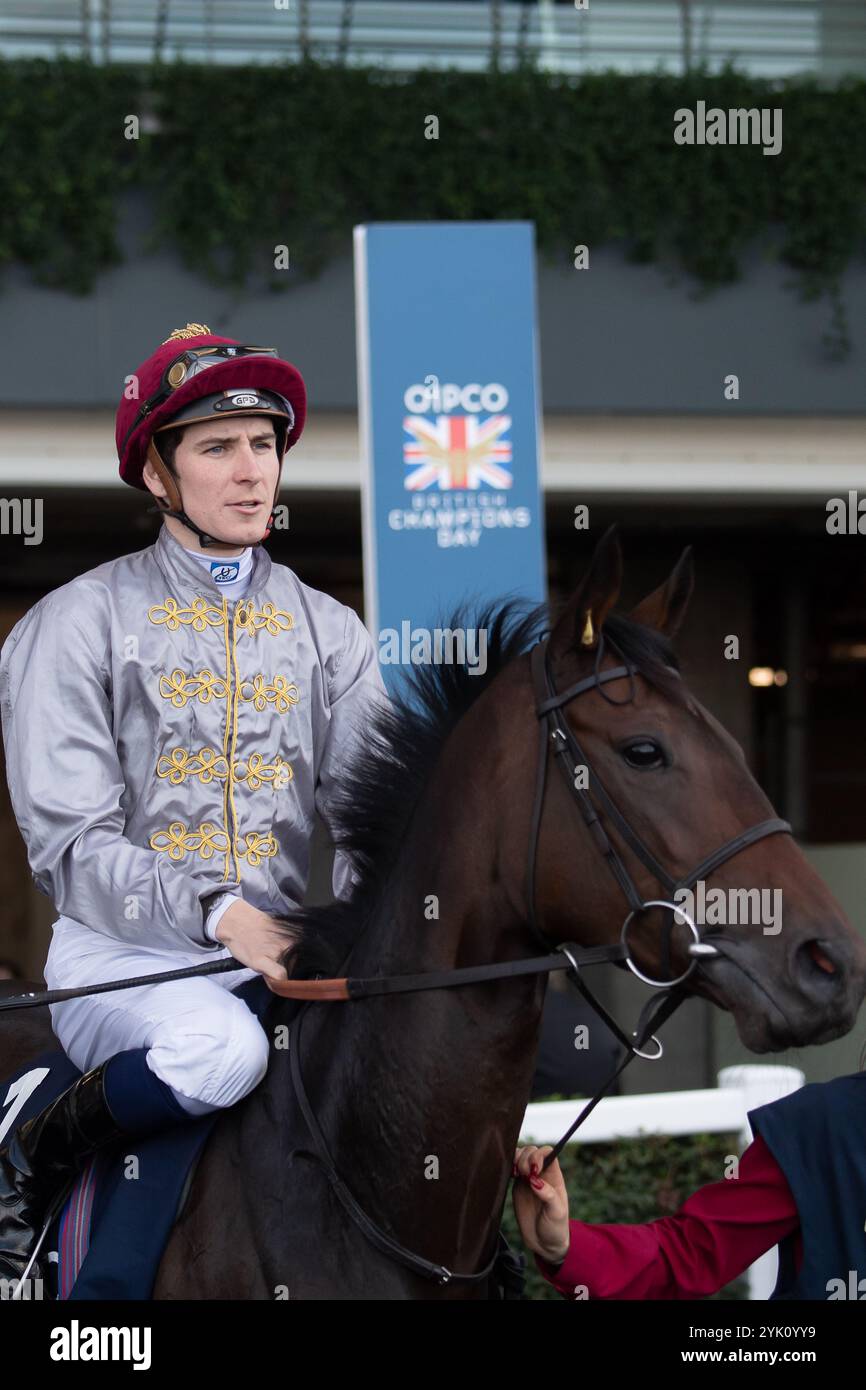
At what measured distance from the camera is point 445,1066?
6.95ft

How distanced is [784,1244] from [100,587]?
1555 millimetres

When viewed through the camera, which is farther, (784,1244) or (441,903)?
(784,1244)

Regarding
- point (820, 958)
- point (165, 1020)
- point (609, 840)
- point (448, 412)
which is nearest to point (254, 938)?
point (165, 1020)

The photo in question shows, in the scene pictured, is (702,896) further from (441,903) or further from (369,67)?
(369,67)

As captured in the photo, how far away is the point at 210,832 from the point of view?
2.40 metres

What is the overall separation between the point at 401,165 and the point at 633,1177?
15.8 feet

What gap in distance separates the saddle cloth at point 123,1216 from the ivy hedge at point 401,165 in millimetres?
5126

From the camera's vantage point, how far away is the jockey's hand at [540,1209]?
7.58ft

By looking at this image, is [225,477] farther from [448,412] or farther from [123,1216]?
[448,412]

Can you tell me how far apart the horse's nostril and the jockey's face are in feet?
3.72

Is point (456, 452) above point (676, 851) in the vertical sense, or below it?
above

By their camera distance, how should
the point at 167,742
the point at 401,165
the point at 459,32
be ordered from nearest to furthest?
the point at 167,742 < the point at 401,165 < the point at 459,32
